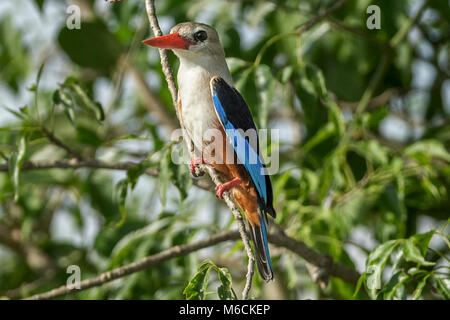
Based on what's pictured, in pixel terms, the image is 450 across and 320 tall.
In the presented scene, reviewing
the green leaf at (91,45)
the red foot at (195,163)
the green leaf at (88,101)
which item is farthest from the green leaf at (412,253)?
the green leaf at (91,45)

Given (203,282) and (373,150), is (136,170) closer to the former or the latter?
(203,282)

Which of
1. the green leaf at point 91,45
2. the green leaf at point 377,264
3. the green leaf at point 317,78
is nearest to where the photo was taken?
the green leaf at point 377,264

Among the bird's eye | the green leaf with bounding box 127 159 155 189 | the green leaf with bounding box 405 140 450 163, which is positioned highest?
the bird's eye

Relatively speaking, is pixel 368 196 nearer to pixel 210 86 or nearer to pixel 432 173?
pixel 432 173

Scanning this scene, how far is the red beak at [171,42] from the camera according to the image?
2602mm

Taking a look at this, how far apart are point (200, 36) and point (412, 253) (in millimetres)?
1310

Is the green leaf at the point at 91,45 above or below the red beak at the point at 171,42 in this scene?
above

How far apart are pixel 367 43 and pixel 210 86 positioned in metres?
1.60

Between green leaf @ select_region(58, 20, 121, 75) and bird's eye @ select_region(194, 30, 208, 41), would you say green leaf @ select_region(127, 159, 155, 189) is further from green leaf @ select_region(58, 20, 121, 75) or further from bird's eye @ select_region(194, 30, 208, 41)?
green leaf @ select_region(58, 20, 121, 75)

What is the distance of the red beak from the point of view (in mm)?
2602

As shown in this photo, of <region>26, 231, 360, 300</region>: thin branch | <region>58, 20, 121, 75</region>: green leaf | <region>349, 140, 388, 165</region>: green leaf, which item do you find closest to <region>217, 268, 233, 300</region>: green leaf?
<region>26, 231, 360, 300</region>: thin branch

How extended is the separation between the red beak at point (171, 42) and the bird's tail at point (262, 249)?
0.80 m

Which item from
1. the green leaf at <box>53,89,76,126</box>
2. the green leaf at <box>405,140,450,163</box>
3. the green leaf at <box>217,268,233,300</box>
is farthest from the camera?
the green leaf at <box>405,140,450,163</box>

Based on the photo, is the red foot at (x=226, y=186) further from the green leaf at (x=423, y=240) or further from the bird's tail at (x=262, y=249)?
the green leaf at (x=423, y=240)
